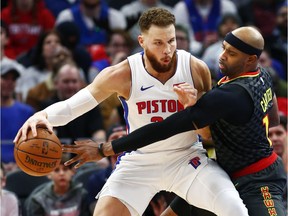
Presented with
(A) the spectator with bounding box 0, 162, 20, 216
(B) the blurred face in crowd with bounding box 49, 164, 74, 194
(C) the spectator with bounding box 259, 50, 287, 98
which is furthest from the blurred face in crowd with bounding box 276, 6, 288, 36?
(A) the spectator with bounding box 0, 162, 20, 216

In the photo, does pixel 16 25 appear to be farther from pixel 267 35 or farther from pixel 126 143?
pixel 126 143

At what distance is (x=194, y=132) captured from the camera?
5875 mm

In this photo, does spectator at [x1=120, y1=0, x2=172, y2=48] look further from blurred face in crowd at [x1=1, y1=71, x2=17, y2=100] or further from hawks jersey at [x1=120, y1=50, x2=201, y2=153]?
hawks jersey at [x1=120, y1=50, x2=201, y2=153]

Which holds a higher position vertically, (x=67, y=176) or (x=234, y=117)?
(x=234, y=117)

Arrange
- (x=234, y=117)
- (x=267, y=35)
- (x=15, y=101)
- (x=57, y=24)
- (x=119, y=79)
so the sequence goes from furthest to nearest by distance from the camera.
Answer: (x=267, y=35) < (x=57, y=24) < (x=15, y=101) < (x=119, y=79) < (x=234, y=117)

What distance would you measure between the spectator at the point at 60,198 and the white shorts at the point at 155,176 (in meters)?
1.92

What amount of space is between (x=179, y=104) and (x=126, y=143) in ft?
1.87

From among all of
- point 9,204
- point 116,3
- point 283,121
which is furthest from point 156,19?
point 116,3

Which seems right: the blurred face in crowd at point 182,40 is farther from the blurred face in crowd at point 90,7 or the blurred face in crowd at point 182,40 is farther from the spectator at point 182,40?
the blurred face in crowd at point 90,7

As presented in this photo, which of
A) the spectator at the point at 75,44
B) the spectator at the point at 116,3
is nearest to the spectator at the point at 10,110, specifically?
the spectator at the point at 75,44

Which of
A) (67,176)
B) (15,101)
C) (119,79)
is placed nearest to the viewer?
(119,79)

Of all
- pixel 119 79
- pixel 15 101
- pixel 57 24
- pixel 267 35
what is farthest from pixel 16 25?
pixel 119 79

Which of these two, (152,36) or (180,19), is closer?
(152,36)

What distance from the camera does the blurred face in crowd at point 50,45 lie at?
10250 millimetres
